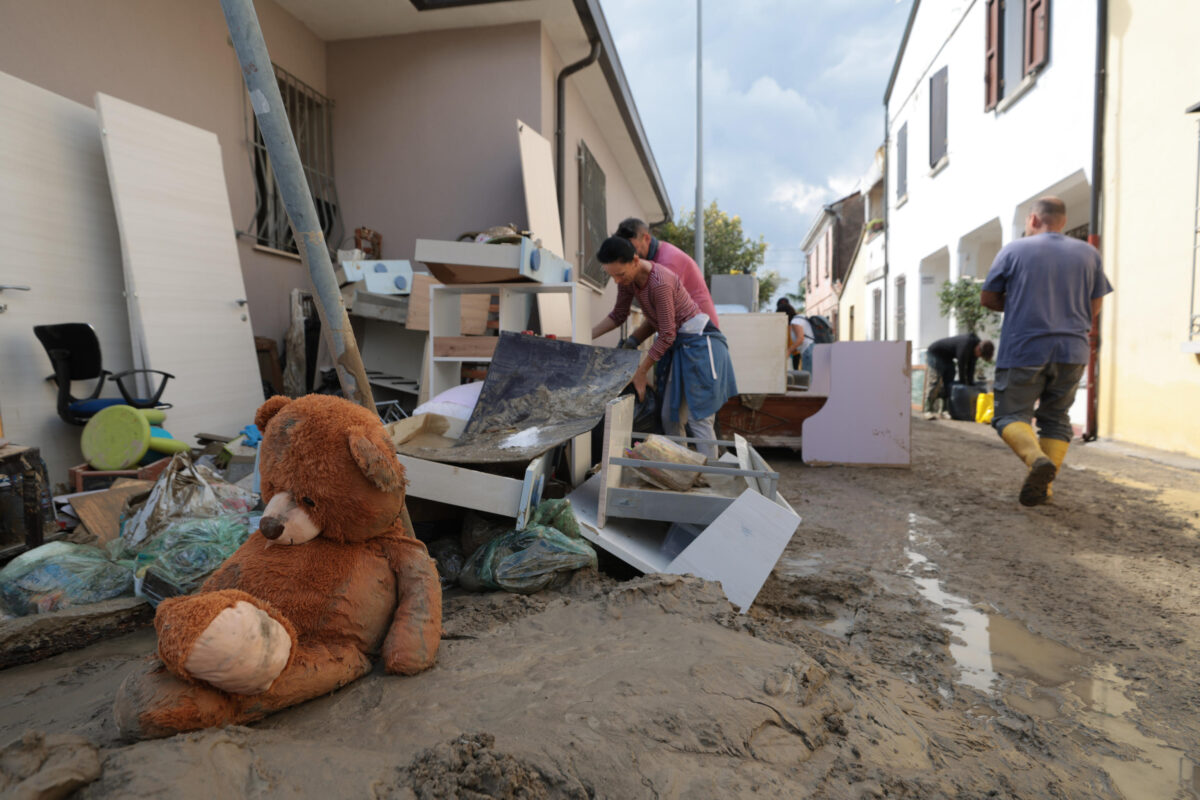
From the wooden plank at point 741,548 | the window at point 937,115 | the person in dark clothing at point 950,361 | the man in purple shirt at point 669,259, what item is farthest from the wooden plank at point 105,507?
the window at point 937,115

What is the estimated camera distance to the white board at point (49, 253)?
3.84m

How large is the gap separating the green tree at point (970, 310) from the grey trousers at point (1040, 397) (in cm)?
691

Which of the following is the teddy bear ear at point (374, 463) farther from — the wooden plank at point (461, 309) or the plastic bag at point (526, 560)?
the wooden plank at point (461, 309)

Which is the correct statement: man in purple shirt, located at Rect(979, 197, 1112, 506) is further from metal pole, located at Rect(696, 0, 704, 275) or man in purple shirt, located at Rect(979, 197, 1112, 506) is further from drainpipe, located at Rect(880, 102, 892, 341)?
drainpipe, located at Rect(880, 102, 892, 341)

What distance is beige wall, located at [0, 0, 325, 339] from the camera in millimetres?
4160

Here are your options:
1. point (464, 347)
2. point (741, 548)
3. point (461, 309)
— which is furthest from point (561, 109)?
point (741, 548)

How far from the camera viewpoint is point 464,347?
4.37 metres

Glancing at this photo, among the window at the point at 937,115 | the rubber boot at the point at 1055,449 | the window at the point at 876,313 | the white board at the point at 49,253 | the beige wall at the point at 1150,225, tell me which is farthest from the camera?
the window at the point at 876,313

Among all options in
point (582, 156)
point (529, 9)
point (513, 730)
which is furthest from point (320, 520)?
point (582, 156)

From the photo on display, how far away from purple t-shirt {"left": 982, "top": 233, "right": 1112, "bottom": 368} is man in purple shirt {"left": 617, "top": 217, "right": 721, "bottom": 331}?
1975 millimetres

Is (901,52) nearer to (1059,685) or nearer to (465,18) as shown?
(465,18)

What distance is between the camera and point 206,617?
1.13 meters

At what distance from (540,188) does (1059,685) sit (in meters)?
5.80

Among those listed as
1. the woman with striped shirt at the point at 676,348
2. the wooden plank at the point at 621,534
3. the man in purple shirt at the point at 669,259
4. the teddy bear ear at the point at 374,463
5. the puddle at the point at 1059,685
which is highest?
the man in purple shirt at the point at 669,259
